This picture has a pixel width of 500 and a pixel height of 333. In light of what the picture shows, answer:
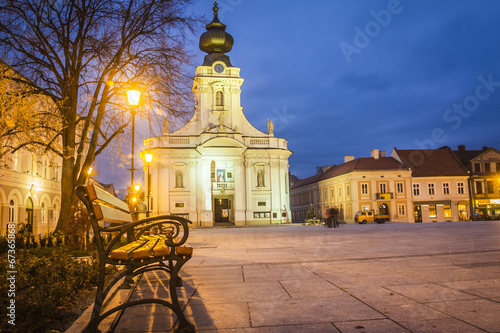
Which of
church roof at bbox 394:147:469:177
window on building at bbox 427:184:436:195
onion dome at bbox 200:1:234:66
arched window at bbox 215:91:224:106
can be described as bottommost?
window on building at bbox 427:184:436:195

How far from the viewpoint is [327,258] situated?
852 cm

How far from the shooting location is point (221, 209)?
150 feet

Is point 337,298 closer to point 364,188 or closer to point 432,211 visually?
point 364,188

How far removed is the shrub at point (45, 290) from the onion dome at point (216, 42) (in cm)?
4265

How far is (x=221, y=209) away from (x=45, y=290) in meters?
41.9

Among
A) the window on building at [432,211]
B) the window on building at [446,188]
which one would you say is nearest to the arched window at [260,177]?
the window on building at [432,211]

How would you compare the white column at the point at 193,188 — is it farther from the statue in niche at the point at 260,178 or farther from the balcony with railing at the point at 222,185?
the statue in niche at the point at 260,178

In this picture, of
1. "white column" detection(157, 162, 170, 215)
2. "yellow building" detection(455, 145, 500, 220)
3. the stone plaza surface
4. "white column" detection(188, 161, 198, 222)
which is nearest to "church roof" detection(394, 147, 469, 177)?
"yellow building" detection(455, 145, 500, 220)

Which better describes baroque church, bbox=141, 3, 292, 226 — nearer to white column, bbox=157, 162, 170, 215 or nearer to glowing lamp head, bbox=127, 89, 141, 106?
white column, bbox=157, 162, 170, 215

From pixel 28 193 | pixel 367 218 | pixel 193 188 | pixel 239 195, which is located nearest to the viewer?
pixel 28 193

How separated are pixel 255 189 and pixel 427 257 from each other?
3719 cm

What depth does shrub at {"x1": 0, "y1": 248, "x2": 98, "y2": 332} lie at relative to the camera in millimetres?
3543

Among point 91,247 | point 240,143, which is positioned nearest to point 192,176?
point 240,143

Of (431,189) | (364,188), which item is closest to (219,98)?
(364,188)
